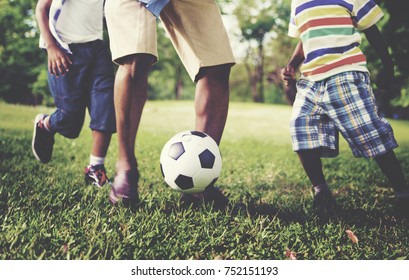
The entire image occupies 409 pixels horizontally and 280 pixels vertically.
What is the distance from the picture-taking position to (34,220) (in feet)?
5.49

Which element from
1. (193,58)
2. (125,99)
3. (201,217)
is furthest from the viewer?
(193,58)

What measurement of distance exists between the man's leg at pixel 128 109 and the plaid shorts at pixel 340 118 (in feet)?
3.09

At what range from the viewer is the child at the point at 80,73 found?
2.74 metres

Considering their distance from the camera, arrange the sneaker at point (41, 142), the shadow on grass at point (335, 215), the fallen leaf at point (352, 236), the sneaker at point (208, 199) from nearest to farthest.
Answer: the fallen leaf at point (352, 236) < the shadow on grass at point (335, 215) < the sneaker at point (208, 199) < the sneaker at point (41, 142)

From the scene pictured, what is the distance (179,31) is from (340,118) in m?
1.06

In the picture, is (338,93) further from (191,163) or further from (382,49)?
(191,163)

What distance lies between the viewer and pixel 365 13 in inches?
87.3

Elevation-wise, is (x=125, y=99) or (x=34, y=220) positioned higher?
(x=125, y=99)

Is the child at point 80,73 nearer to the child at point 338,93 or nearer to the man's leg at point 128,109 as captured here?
the man's leg at point 128,109

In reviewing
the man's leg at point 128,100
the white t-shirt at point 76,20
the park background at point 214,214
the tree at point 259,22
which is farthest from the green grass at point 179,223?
the tree at point 259,22

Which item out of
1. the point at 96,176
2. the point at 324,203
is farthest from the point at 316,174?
the point at 96,176
